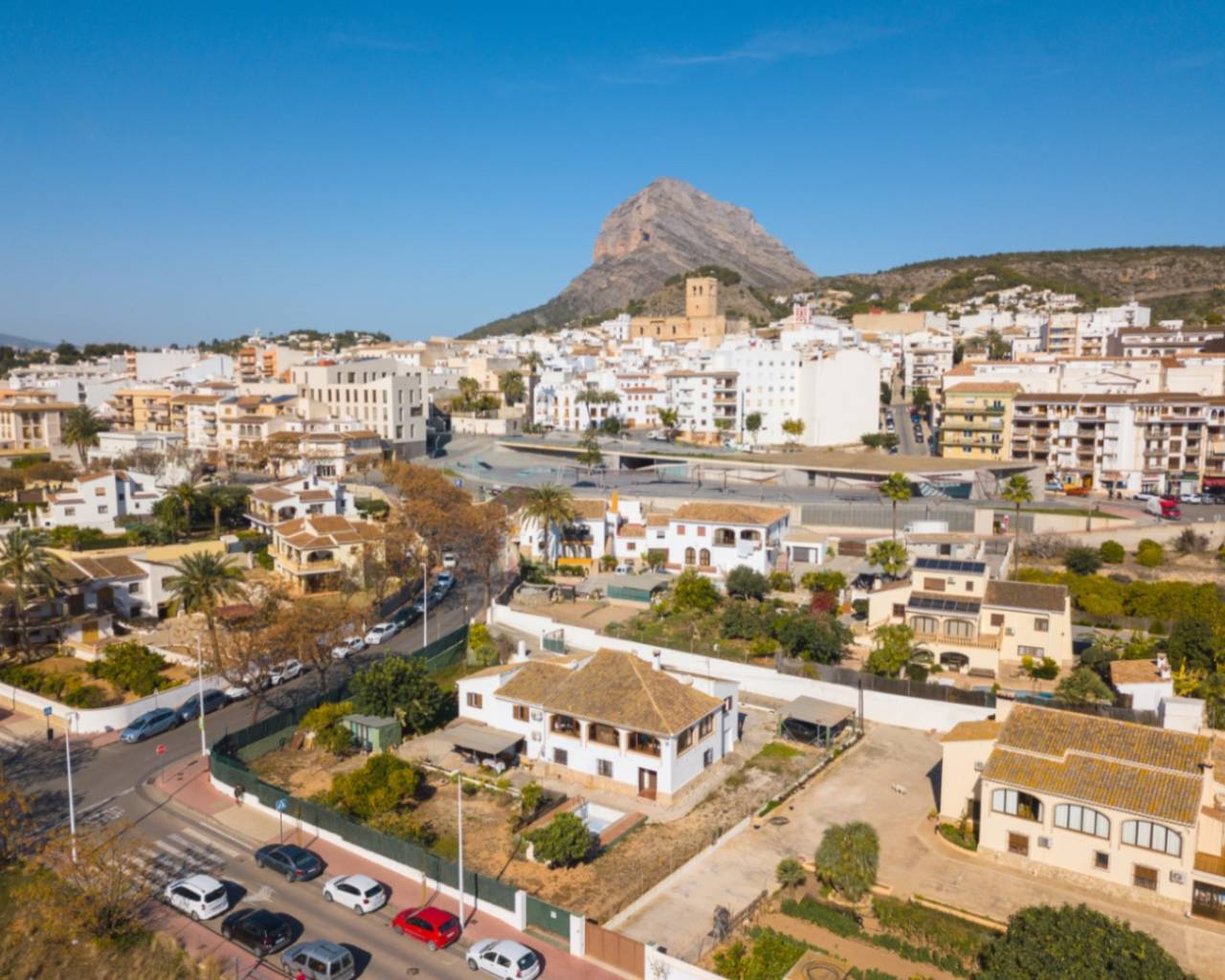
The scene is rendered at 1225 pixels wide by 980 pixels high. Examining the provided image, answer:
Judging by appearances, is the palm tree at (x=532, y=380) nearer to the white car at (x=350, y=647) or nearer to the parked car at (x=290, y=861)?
the white car at (x=350, y=647)

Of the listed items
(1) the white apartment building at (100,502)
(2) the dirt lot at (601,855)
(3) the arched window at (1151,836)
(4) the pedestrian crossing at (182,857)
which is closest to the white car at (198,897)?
(4) the pedestrian crossing at (182,857)

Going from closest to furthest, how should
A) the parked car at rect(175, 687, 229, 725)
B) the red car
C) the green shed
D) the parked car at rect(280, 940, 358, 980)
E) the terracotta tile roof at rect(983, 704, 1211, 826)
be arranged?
1. the parked car at rect(280, 940, 358, 980)
2. the red car
3. the terracotta tile roof at rect(983, 704, 1211, 826)
4. the green shed
5. the parked car at rect(175, 687, 229, 725)

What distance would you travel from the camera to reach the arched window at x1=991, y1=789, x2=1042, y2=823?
92.9ft

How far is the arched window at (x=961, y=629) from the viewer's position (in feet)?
148

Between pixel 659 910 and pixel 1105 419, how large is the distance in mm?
73442

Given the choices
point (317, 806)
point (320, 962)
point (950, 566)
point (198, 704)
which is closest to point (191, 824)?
point (317, 806)

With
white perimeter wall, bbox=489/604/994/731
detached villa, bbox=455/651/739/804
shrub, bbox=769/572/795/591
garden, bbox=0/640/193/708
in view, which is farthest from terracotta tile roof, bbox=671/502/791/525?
garden, bbox=0/640/193/708

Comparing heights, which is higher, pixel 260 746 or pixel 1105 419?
pixel 1105 419

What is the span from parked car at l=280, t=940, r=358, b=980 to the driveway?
22.2 ft

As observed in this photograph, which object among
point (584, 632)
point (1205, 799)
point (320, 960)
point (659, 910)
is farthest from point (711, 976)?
point (584, 632)

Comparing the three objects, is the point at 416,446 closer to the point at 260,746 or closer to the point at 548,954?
the point at 260,746

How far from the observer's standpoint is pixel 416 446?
353ft

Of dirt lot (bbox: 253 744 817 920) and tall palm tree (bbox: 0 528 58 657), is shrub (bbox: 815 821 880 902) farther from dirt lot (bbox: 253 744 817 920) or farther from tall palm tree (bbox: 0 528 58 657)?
tall palm tree (bbox: 0 528 58 657)

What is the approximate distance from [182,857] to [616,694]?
1470cm
